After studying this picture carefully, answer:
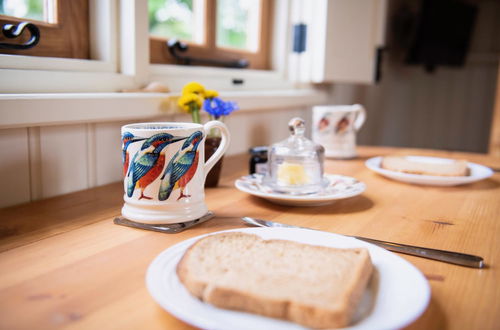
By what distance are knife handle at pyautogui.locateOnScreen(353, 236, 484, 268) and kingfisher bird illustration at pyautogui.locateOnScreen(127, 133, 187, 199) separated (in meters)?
0.30

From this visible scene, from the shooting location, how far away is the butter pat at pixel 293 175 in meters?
0.83

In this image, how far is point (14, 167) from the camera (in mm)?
727

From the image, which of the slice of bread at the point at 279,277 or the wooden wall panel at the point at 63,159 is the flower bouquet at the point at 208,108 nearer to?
the wooden wall panel at the point at 63,159

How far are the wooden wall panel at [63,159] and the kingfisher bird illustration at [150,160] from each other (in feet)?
0.80

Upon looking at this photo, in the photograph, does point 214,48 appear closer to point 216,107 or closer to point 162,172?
point 216,107

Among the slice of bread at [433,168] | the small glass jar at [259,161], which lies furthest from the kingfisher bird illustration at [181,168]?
the slice of bread at [433,168]

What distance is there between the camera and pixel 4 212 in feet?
2.28

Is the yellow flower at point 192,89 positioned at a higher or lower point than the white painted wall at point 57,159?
higher

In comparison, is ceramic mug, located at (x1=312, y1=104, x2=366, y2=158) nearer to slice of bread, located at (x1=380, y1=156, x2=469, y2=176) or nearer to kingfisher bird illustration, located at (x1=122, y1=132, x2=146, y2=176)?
slice of bread, located at (x1=380, y1=156, x2=469, y2=176)

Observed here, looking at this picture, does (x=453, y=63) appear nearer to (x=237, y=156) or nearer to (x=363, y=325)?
(x=237, y=156)

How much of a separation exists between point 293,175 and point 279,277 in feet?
1.43

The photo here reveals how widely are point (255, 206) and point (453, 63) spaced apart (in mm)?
3019

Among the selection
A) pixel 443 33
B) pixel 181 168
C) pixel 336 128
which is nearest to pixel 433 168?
pixel 336 128

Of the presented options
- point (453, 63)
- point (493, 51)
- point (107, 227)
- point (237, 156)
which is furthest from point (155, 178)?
point (493, 51)
